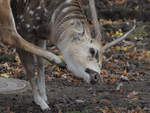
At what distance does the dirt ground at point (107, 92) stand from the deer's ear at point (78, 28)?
117 cm

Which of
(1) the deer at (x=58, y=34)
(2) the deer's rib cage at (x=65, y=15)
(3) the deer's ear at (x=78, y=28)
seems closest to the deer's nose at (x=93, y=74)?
(1) the deer at (x=58, y=34)

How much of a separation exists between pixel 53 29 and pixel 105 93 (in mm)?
1966

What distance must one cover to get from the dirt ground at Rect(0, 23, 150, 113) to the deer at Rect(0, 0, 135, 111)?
15.2 inches

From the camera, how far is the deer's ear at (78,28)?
444 centimetres

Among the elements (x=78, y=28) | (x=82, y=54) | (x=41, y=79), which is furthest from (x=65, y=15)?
(x=41, y=79)

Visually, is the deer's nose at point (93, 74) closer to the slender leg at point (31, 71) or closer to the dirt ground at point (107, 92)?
the dirt ground at point (107, 92)

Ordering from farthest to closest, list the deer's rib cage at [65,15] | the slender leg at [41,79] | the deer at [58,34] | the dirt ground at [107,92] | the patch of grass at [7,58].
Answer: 1. the patch of grass at [7,58]
2. the slender leg at [41,79]
3. the dirt ground at [107,92]
4. the deer's rib cage at [65,15]
5. the deer at [58,34]

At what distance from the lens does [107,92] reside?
20.9ft

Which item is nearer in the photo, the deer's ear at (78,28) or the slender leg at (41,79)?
the deer's ear at (78,28)

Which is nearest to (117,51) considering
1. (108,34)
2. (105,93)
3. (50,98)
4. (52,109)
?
(108,34)

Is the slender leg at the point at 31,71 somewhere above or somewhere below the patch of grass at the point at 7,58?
below

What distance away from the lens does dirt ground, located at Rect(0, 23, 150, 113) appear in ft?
17.3

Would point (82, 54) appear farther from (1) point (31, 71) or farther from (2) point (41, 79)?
(2) point (41, 79)

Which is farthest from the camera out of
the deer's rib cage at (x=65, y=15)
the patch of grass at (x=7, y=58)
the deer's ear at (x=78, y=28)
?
the patch of grass at (x=7, y=58)
